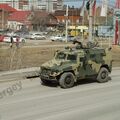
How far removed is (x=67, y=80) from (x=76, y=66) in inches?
35.0

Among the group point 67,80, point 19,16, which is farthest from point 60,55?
point 19,16

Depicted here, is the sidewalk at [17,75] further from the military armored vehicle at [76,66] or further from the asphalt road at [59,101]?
the military armored vehicle at [76,66]

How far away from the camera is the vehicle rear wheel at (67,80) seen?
17.8 metres

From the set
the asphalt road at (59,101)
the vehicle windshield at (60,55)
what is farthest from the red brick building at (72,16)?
the asphalt road at (59,101)

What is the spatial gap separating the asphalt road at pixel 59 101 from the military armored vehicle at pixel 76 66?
44cm

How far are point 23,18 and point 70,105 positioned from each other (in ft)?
442

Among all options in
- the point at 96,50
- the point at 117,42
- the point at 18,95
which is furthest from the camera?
the point at 117,42

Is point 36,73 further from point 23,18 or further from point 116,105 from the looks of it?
point 23,18

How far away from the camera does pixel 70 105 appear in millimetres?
13828

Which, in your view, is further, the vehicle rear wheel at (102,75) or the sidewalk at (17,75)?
the sidewalk at (17,75)

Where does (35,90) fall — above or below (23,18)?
below

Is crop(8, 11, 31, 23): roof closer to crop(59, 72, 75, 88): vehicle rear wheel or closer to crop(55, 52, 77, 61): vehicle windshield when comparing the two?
crop(55, 52, 77, 61): vehicle windshield

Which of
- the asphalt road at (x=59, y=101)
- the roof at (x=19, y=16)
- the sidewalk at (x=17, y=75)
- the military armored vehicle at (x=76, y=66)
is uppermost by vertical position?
the roof at (x=19, y=16)

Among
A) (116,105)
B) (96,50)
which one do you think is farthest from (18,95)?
(96,50)
